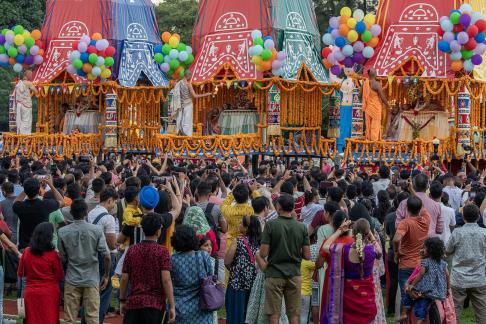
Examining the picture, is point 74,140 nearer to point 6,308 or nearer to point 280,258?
point 6,308

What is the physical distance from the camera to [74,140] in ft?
92.1

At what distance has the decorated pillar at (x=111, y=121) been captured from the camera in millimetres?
28750

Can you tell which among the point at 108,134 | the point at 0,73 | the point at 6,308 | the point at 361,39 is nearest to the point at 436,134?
the point at 361,39

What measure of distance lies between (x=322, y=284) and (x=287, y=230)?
88cm

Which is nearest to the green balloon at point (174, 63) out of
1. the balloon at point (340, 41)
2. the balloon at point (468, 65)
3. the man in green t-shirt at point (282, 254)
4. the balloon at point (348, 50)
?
the balloon at point (340, 41)

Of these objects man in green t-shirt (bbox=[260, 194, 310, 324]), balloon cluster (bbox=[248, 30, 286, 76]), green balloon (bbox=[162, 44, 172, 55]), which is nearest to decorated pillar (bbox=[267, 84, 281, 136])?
balloon cluster (bbox=[248, 30, 286, 76])

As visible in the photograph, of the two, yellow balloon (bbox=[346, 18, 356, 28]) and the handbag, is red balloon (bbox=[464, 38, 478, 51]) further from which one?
the handbag

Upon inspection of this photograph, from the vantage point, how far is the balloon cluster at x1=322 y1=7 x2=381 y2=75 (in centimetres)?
2430

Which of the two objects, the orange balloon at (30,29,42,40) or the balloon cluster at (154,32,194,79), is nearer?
the balloon cluster at (154,32,194,79)

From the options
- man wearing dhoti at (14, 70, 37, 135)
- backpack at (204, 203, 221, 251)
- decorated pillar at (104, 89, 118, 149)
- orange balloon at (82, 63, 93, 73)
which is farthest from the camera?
decorated pillar at (104, 89, 118, 149)

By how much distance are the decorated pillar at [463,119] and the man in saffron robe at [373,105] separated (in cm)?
177

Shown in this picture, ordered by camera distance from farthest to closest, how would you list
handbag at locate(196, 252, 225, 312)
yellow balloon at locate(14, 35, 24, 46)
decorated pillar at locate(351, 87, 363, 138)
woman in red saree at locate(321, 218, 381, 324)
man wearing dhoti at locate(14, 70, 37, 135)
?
yellow balloon at locate(14, 35, 24, 46) → man wearing dhoti at locate(14, 70, 37, 135) → decorated pillar at locate(351, 87, 363, 138) → woman in red saree at locate(321, 218, 381, 324) → handbag at locate(196, 252, 225, 312)

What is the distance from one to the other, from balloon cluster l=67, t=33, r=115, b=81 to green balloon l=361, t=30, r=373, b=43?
282 inches

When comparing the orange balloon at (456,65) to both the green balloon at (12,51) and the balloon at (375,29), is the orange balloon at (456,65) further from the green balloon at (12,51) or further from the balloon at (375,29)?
the green balloon at (12,51)
